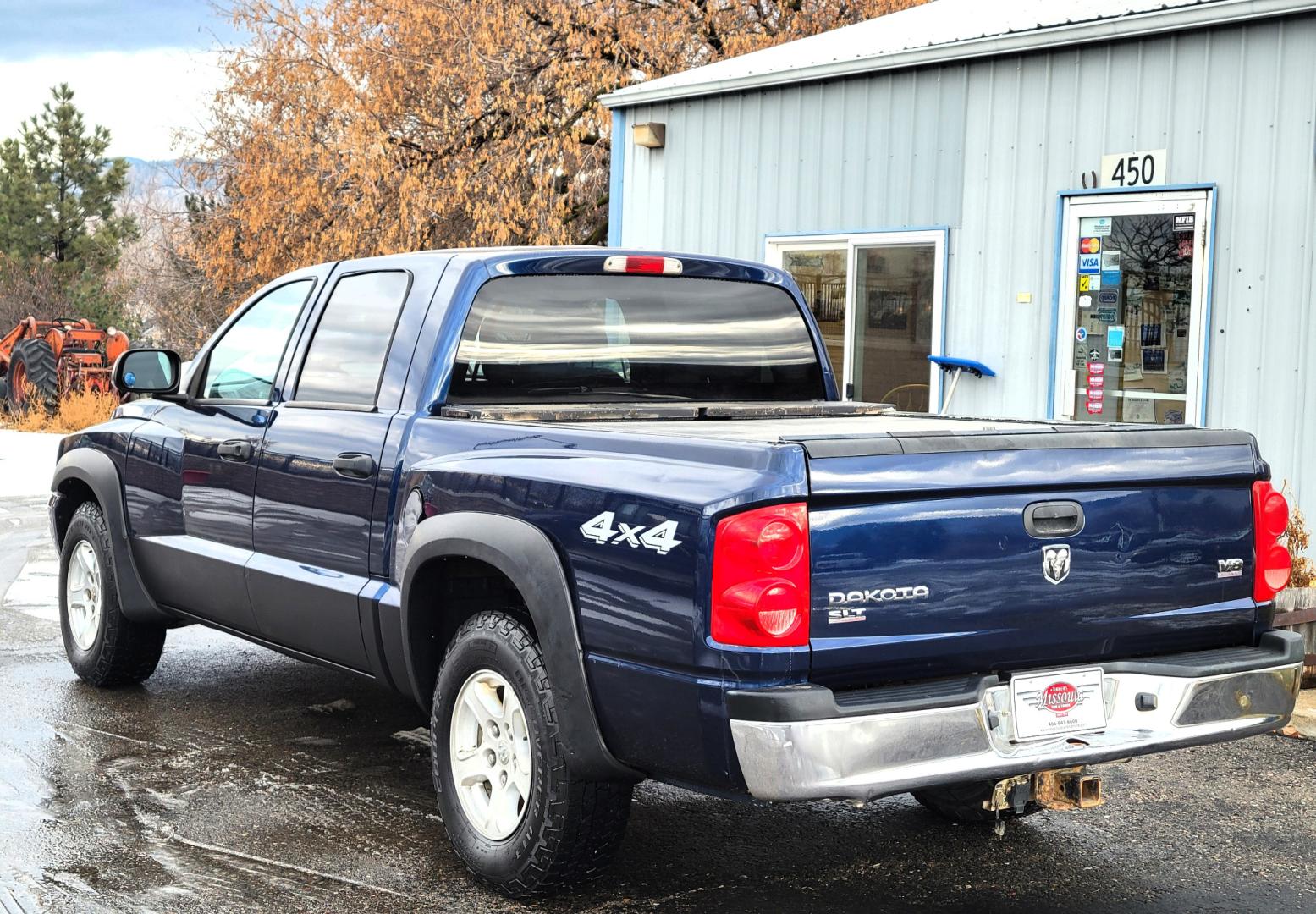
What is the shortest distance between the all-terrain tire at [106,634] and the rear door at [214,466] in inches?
10.9

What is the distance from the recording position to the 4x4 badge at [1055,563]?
3.79 m

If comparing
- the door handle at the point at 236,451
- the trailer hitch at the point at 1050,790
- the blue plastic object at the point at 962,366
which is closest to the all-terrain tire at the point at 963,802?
the trailer hitch at the point at 1050,790

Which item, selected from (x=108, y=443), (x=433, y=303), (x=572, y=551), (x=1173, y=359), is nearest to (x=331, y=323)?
(x=433, y=303)

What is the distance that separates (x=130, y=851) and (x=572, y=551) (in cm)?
182

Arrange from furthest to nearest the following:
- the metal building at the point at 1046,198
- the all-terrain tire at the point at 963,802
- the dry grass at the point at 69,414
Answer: the dry grass at the point at 69,414 < the metal building at the point at 1046,198 < the all-terrain tire at the point at 963,802

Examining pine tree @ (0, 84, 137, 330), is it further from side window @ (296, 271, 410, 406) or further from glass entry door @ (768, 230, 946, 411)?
side window @ (296, 271, 410, 406)

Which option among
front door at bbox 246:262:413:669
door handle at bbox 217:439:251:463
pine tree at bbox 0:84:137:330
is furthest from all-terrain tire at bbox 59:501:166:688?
pine tree at bbox 0:84:137:330

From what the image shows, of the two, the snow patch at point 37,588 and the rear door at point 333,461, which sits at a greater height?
the rear door at point 333,461

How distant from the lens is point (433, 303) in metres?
5.02

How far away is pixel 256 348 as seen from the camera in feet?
19.8

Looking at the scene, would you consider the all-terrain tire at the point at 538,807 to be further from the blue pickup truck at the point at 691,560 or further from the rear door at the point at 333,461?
the rear door at the point at 333,461

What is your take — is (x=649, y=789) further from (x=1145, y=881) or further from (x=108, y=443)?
(x=108, y=443)

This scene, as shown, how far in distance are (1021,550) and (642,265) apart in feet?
6.82

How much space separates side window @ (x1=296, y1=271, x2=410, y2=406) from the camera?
17.1 feet
